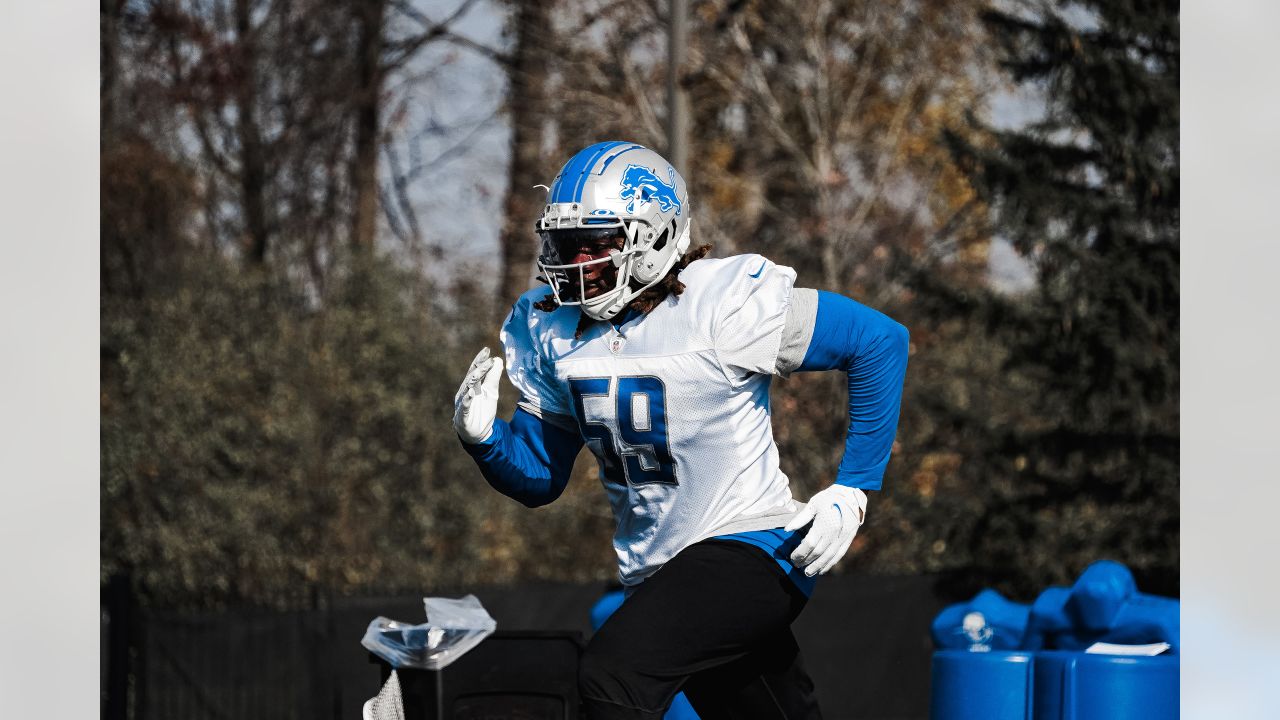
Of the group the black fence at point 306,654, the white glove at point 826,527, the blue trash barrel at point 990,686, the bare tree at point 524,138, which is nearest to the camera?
the white glove at point 826,527


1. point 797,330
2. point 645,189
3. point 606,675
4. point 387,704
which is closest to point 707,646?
point 606,675

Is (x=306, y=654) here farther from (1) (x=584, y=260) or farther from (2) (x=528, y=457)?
(1) (x=584, y=260)

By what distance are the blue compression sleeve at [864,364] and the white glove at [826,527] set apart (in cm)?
16

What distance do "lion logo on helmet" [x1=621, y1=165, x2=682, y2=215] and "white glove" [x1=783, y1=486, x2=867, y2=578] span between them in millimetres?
791

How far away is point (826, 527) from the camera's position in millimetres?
3465

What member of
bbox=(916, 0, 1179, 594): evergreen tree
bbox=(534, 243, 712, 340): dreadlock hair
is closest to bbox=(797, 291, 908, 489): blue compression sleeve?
bbox=(534, 243, 712, 340): dreadlock hair

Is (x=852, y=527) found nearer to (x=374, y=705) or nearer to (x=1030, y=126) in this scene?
(x=374, y=705)

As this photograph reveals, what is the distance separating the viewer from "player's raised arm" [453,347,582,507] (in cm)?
374

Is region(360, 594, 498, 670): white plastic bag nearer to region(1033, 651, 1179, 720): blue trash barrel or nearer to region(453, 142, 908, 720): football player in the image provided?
region(453, 142, 908, 720): football player

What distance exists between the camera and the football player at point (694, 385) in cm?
A: 365

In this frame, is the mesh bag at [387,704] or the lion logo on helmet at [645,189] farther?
the mesh bag at [387,704]

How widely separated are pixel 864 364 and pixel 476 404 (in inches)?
36.3

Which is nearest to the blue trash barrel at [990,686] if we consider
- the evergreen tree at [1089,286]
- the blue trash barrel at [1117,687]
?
the blue trash barrel at [1117,687]

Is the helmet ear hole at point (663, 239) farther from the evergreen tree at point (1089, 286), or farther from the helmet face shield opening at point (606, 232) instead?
the evergreen tree at point (1089, 286)
